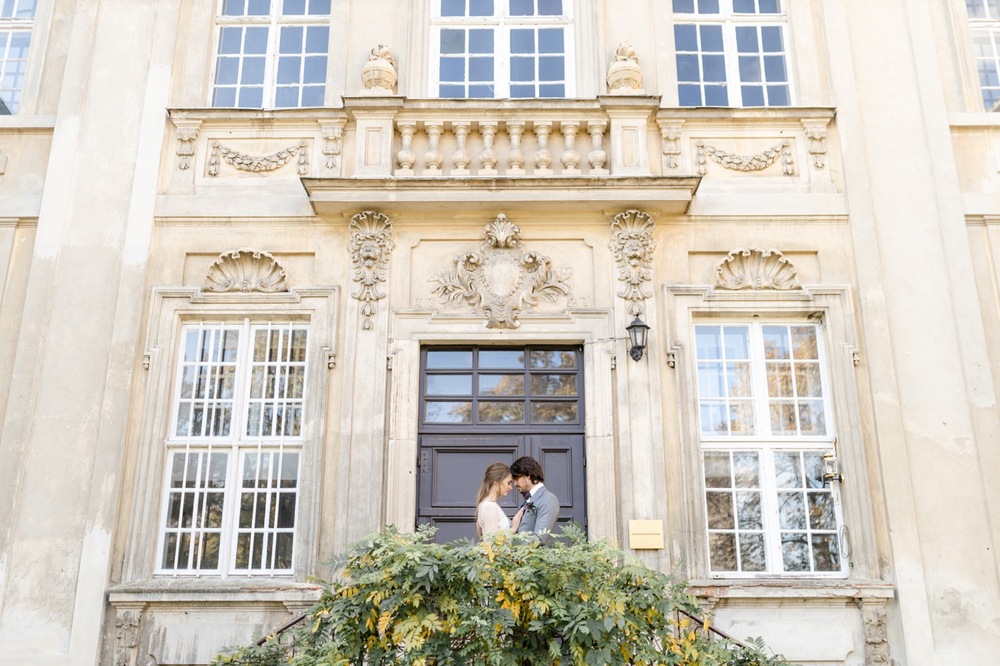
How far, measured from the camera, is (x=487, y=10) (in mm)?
9961

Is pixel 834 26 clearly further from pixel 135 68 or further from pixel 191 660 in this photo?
pixel 191 660

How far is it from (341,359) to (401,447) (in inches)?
36.9

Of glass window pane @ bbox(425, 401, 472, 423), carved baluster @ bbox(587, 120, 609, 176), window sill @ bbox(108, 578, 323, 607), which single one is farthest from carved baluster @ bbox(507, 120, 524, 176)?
window sill @ bbox(108, 578, 323, 607)

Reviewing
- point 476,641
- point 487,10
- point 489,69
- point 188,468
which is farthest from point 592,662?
point 487,10

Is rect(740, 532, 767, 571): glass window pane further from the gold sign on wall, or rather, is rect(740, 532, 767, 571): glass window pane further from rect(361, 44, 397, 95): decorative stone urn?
rect(361, 44, 397, 95): decorative stone urn

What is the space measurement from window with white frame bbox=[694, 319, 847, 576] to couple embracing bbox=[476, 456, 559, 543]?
1734 mm

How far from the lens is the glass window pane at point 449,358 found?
877 cm

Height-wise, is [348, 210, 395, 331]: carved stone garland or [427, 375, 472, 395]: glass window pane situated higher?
[348, 210, 395, 331]: carved stone garland

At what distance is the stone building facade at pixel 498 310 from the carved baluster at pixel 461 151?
0.11 ft

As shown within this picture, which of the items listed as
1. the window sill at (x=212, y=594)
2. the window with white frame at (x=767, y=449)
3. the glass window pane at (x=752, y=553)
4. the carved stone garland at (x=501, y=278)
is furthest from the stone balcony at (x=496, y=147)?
the window sill at (x=212, y=594)

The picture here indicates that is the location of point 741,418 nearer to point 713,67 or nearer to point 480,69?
point 713,67

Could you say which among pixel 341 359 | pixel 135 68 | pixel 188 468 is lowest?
pixel 188 468

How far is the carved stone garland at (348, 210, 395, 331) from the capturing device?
868 centimetres

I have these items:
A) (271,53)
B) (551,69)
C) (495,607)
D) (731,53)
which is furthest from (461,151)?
(495,607)
